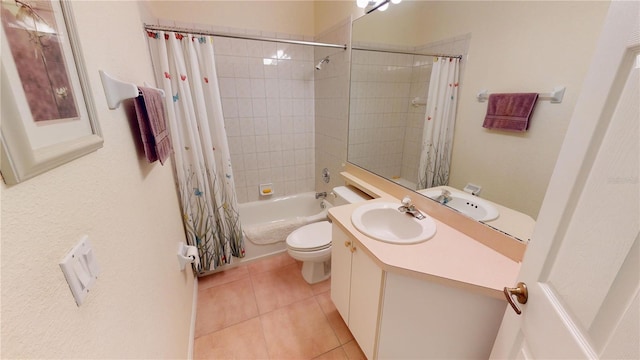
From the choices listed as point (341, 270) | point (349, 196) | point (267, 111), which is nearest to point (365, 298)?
point (341, 270)

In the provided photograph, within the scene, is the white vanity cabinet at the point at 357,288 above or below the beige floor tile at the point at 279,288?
above

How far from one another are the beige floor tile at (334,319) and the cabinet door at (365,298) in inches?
11.3

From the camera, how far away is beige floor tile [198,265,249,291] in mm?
2018

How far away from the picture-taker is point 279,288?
1961 millimetres

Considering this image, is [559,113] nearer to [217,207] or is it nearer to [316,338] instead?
[316,338]

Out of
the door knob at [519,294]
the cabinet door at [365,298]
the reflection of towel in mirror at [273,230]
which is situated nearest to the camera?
the door knob at [519,294]

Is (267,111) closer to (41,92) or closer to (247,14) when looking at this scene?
(247,14)

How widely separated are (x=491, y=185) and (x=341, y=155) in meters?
1.33

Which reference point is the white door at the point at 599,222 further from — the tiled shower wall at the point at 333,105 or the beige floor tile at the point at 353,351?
Answer: the tiled shower wall at the point at 333,105

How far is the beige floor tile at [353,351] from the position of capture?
1442mm

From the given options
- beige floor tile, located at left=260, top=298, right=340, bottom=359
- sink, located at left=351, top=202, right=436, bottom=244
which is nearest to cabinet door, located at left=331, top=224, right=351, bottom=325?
sink, located at left=351, top=202, right=436, bottom=244

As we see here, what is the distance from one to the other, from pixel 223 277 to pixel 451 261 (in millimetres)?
1856

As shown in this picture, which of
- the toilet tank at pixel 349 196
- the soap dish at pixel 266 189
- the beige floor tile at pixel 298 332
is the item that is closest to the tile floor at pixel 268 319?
the beige floor tile at pixel 298 332

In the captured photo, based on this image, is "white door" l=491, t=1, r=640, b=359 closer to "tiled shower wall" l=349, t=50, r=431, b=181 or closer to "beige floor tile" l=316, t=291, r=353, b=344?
"tiled shower wall" l=349, t=50, r=431, b=181
